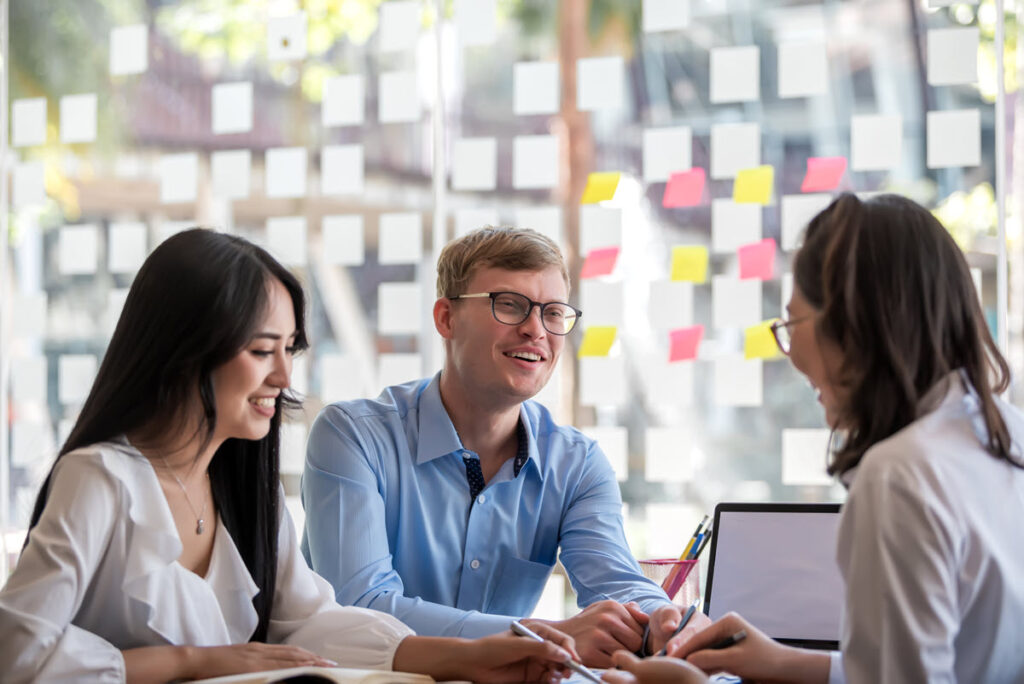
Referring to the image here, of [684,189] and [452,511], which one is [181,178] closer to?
[684,189]

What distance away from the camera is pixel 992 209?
2.81 metres

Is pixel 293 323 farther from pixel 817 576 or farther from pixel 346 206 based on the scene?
pixel 346 206

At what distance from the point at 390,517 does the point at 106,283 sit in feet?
6.56

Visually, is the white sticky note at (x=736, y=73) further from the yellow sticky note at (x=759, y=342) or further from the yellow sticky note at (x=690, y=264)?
the yellow sticky note at (x=759, y=342)

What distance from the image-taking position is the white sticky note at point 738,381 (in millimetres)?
3006

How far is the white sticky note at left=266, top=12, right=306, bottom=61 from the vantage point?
138 inches

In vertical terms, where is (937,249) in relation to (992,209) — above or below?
below

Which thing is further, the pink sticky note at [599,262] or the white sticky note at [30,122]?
the white sticky note at [30,122]

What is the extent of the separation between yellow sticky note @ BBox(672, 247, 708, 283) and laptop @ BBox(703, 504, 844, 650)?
119cm

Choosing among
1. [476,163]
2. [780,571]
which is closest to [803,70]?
[476,163]

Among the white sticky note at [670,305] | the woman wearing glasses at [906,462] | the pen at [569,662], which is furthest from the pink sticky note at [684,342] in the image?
the woman wearing glasses at [906,462]

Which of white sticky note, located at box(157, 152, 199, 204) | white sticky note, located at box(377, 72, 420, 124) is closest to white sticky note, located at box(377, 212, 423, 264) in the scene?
white sticky note, located at box(377, 72, 420, 124)

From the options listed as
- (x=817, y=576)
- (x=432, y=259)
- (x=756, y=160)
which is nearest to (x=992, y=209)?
(x=756, y=160)

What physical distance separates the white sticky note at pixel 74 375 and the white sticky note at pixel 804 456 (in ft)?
7.78
